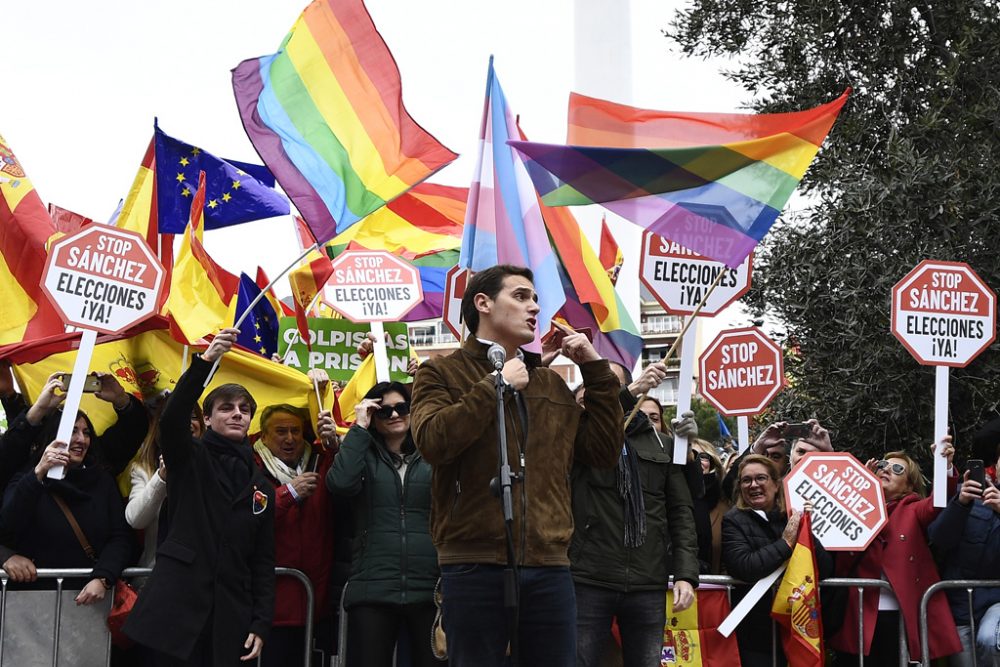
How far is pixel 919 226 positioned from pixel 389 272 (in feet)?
14.0

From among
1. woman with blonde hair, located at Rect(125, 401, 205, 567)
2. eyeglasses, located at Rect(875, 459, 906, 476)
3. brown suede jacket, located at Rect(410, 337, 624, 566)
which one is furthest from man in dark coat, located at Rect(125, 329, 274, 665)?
eyeglasses, located at Rect(875, 459, 906, 476)

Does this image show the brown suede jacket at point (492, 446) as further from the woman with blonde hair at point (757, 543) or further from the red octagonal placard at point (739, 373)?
the red octagonal placard at point (739, 373)

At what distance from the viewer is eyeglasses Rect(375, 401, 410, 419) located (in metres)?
7.30

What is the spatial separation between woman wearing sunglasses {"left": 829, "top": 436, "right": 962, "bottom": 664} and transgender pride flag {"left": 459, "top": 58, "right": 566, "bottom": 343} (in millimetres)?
2317

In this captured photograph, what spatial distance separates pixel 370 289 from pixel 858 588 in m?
3.86

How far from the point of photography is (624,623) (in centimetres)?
656

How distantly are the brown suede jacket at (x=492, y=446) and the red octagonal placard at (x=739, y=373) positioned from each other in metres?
3.97

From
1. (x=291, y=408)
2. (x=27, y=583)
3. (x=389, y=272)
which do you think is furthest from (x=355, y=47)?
(x=27, y=583)

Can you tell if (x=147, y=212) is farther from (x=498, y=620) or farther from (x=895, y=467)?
(x=498, y=620)

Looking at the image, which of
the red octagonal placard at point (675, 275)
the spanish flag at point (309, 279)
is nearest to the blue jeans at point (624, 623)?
the red octagonal placard at point (675, 275)

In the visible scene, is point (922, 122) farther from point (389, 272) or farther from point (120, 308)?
point (120, 308)

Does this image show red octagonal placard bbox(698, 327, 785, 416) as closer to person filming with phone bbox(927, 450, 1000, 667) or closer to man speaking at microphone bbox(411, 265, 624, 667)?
person filming with phone bbox(927, 450, 1000, 667)

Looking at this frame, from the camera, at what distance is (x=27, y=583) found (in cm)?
711

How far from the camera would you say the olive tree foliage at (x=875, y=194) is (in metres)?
10.8
